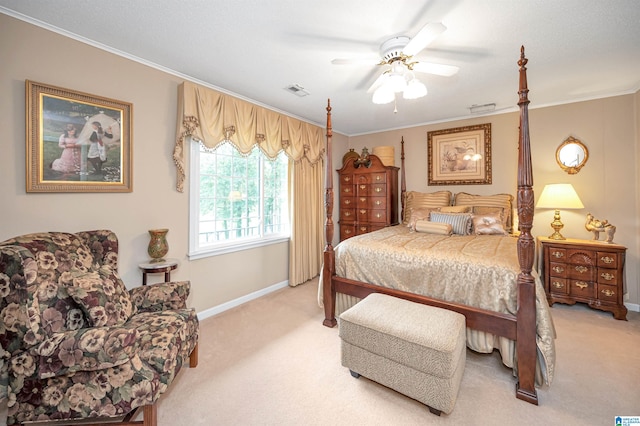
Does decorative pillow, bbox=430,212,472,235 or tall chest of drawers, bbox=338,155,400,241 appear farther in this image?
tall chest of drawers, bbox=338,155,400,241

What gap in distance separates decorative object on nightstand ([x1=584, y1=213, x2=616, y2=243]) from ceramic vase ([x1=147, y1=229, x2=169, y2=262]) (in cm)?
465

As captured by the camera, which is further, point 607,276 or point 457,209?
point 457,209

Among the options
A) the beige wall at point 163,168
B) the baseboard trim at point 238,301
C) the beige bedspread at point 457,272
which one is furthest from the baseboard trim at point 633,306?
the baseboard trim at point 238,301

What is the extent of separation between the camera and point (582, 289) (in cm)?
304

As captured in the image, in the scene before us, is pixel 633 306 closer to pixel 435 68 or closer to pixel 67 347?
pixel 435 68

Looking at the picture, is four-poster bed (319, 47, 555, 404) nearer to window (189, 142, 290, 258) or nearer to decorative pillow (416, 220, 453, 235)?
decorative pillow (416, 220, 453, 235)

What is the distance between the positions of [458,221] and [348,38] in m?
2.39

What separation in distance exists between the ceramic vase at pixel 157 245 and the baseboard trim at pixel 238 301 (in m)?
0.87

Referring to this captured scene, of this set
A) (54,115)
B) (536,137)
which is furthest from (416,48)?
(536,137)

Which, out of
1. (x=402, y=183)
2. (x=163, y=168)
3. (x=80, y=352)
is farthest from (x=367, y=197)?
(x=80, y=352)

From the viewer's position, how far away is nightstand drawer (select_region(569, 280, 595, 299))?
118 inches

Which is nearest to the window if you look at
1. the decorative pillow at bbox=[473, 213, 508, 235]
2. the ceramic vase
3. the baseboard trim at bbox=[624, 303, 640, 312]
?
the ceramic vase

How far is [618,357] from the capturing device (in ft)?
7.19

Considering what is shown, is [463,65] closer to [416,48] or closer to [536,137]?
[416,48]
